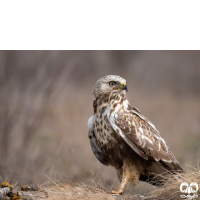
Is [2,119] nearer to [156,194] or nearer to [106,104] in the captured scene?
[106,104]

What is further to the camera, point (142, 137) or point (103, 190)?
point (142, 137)

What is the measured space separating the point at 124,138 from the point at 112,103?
34 centimetres

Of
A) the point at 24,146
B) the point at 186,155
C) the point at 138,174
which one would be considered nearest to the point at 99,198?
the point at 138,174

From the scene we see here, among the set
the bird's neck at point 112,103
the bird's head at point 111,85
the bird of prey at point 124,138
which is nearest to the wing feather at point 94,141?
the bird of prey at point 124,138

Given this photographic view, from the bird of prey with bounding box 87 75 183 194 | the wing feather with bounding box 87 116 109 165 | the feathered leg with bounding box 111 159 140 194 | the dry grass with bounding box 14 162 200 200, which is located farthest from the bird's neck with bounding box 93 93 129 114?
the dry grass with bounding box 14 162 200 200

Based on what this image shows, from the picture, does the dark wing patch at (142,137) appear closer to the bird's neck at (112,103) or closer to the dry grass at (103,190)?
the bird's neck at (112,103)

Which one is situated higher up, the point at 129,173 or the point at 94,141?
the point at 94,141

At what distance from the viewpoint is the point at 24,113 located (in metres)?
4.62

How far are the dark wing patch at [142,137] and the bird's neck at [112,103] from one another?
0.08 meters

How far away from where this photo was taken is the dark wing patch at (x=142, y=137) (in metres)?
2.69

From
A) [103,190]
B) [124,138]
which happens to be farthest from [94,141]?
[103,190]

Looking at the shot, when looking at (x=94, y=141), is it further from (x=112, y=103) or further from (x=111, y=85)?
(x=111, y=85)

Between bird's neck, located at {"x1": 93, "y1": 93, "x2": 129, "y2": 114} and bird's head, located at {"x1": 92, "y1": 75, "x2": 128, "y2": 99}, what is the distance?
0.12 feet

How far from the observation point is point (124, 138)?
2.67 meters
